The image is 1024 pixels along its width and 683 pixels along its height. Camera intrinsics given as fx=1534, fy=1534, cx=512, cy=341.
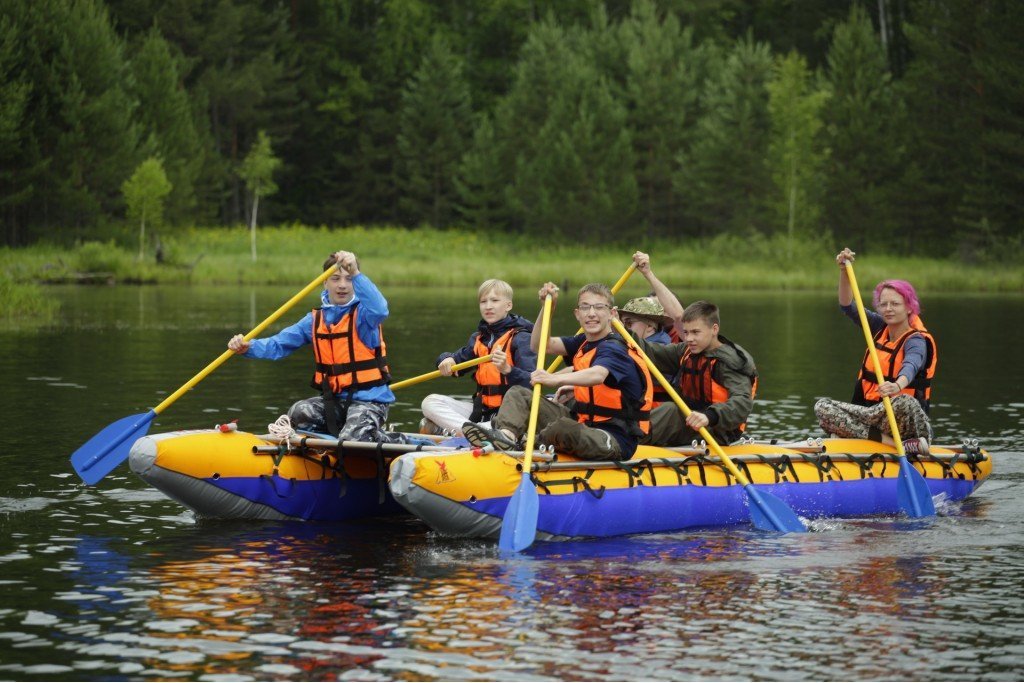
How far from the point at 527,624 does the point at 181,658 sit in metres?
1.63

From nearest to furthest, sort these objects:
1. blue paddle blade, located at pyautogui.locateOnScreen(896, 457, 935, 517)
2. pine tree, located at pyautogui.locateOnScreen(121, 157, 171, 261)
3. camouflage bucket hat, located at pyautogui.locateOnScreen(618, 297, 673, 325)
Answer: blue paddle blade, located at pyautogui.locateOnScreen(896, 457, 935, 517), camouflage bucket hat, located at pyautogui.locateOnScreen(618, 297, 673, 325), pine tree, located at pyautogui.locateOnScreen(121, 157, 171, 261)

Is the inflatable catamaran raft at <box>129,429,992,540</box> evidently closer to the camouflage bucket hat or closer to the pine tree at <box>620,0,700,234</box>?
the camouflage bucket hat

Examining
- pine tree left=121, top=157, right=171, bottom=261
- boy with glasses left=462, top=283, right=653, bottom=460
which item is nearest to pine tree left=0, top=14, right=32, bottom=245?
pine tree left=121, top=157, right=171, bottom=261

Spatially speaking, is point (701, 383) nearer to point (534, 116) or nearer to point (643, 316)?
point (643, 316)

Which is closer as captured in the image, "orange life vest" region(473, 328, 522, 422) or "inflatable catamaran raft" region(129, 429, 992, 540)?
"inflatable catamaran raft" region(129, 429, 992, 540)

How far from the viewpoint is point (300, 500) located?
32.7 ft

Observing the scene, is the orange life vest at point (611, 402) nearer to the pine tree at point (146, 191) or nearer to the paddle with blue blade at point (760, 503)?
the paddle with blue blade at point (760, 503)

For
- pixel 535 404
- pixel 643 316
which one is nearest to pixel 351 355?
pixel 535 404

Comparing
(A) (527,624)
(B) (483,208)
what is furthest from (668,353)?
(B) (483,208)

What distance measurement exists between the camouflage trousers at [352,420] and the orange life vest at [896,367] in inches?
136

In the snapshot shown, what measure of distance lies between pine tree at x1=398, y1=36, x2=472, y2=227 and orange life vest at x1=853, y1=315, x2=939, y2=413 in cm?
4743

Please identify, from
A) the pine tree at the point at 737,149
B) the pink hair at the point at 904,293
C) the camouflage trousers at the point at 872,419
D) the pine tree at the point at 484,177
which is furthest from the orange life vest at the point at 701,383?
the pine tree at the point at 484,177

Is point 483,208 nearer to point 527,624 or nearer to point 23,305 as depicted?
point 23,305

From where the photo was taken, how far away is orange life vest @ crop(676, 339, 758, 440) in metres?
10.2
